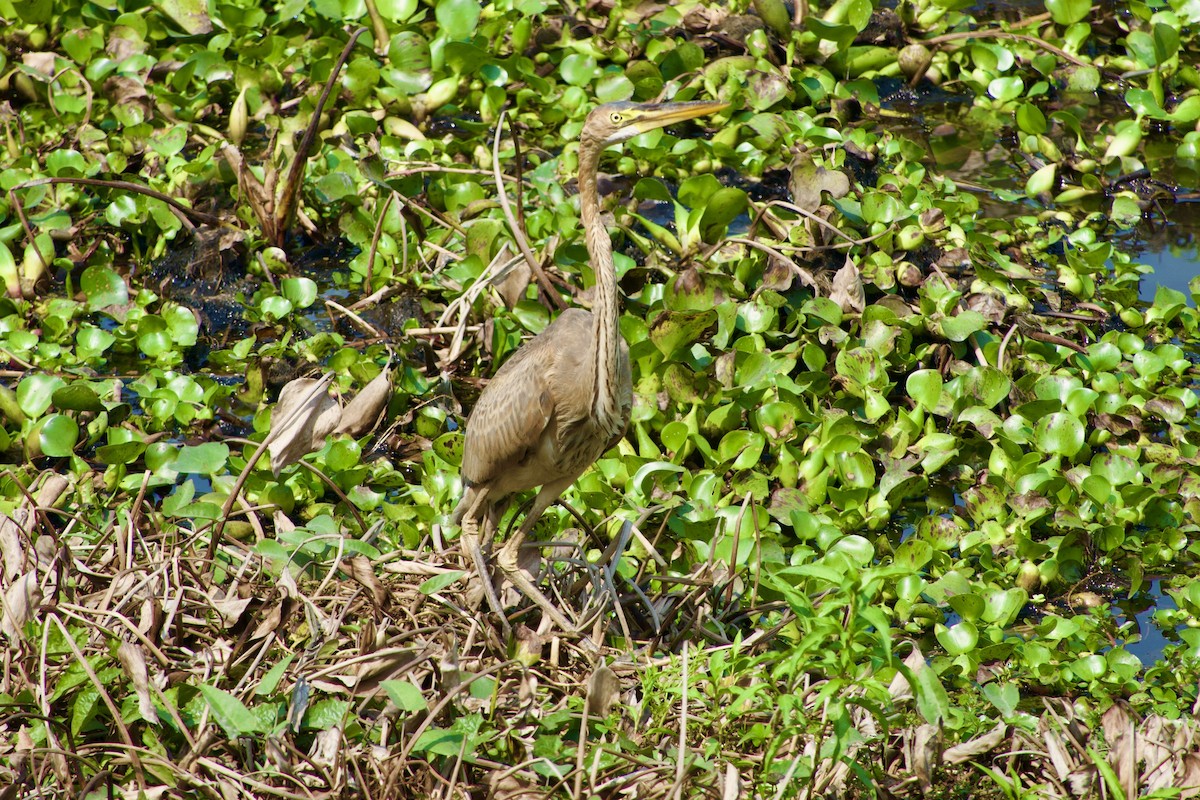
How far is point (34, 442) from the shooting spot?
4.51 m

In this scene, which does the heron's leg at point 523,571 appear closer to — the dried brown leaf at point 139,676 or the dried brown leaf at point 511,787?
the dried brown leaf at point 511,787

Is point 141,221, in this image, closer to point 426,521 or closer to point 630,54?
point 426,521

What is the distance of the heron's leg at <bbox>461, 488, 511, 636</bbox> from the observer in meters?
3.73

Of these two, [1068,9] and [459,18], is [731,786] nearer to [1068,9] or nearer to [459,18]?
[459,18]

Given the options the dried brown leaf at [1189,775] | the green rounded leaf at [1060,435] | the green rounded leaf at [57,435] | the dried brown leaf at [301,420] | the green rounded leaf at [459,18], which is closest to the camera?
the dried brown leaf at [1189,775]

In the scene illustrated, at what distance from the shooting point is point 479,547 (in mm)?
4074

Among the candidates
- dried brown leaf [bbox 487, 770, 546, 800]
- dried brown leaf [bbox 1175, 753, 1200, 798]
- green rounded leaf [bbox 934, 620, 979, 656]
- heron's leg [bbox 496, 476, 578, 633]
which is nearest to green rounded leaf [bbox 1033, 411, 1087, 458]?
green rounded leaf [bbox 934, 620, 979, 656]

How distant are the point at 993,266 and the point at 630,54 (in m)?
2.46

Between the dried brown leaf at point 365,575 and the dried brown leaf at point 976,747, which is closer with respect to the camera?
the dried brown leaf at point 976,747

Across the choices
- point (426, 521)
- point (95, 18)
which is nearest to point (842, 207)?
point (426, 521)

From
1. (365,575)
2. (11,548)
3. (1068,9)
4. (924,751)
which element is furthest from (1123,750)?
(1068,9)

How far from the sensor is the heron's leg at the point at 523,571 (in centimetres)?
378

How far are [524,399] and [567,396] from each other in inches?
6.3

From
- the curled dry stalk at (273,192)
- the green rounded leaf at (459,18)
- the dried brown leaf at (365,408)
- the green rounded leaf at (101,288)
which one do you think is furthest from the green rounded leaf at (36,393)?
the green rounded leaf at (459,18)
